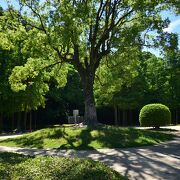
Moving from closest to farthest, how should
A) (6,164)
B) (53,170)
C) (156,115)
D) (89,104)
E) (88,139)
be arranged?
(53,170) < (6,164) < (88,139) < (89,104) < (156,115)

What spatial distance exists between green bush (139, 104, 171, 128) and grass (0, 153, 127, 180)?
1731 cm

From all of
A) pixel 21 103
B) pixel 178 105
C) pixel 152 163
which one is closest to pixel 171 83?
pixel 178 105

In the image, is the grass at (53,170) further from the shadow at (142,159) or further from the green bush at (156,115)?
the green bush at (156,115)

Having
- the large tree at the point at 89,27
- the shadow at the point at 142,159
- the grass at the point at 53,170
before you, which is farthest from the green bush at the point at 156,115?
the grass at the point at 53,170

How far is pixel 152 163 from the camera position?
1162cm

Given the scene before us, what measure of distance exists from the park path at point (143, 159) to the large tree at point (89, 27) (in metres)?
5.41

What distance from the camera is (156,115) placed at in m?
25.6

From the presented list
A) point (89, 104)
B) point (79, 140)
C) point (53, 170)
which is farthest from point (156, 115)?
point (53, 170)

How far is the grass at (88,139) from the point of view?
16234mm

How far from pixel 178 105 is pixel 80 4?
94.5ft

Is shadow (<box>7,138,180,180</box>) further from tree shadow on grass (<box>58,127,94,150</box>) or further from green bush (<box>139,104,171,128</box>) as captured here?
green bush (<box>139,104,171,128</box>)

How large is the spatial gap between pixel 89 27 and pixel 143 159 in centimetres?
987

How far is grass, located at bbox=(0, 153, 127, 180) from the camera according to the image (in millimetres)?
7316

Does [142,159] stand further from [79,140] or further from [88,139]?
[79,140]
